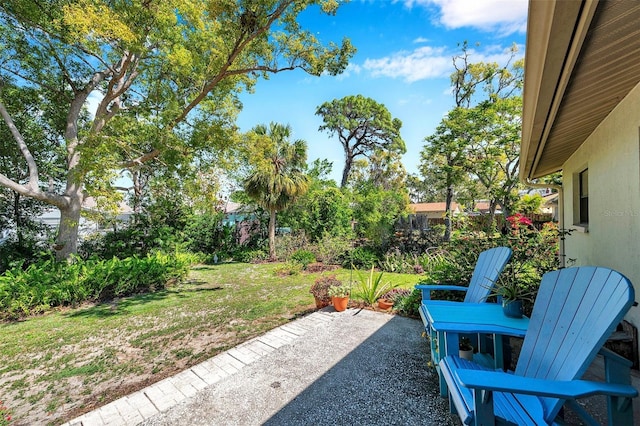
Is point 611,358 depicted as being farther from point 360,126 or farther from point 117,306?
point 360,126

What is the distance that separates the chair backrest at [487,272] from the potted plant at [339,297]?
200 centimetres

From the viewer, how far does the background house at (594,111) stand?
45.8 inches

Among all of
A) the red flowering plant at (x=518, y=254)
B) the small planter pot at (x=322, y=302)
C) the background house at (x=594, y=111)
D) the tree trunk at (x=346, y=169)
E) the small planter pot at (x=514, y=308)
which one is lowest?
the small planter pot at (x=322, y=302)

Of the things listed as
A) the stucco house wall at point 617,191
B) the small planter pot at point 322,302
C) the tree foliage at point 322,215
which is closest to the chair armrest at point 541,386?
the stucco house wall at point 617,191

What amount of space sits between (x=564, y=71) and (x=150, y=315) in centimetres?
617

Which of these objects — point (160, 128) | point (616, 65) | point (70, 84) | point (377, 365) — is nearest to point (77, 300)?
point (160, 128)

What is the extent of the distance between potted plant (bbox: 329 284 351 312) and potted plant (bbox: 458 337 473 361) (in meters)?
2.09

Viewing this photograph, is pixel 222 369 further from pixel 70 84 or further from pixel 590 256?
pixel 70 84

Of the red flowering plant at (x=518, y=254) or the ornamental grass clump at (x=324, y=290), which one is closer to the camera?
the red flowering plant at (x=518, y=254)

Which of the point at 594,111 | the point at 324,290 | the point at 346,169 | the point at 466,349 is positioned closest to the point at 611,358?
the point at 466,349

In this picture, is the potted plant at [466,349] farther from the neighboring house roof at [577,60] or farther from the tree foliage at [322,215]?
the tree foliage at [322,215]

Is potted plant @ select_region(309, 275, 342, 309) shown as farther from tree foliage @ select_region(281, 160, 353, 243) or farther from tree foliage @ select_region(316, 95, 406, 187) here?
tree foliage @ select_region(316, 95, 406, 187)

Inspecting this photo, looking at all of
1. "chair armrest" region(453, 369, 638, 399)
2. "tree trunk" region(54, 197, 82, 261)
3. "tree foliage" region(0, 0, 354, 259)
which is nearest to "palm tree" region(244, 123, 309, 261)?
"tree foliage" region(0, 0, 354, 259)

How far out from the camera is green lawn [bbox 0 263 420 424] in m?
2.68
